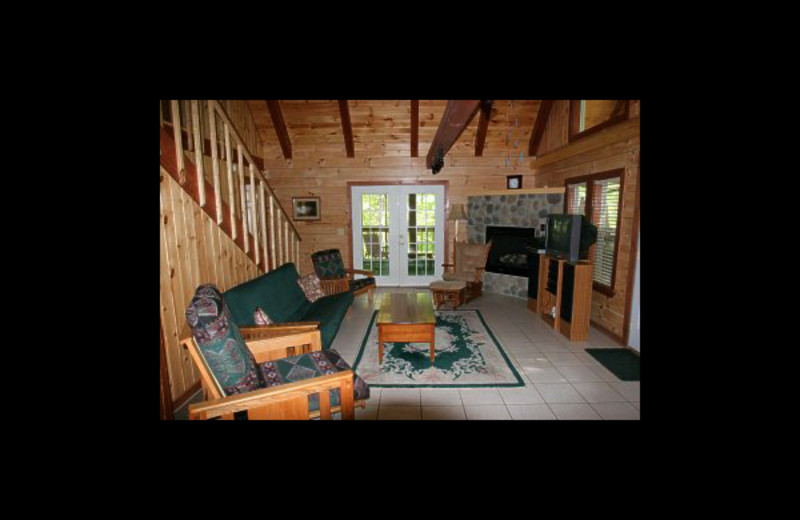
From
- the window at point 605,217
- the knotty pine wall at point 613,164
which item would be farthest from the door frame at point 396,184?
the window at point 605,217

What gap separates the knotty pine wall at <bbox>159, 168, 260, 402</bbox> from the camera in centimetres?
240

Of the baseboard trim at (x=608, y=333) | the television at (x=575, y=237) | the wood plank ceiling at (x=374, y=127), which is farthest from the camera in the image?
the wood plank ceiling at (x=374, y=127)

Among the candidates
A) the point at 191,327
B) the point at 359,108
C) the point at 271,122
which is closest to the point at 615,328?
the point at 191,327

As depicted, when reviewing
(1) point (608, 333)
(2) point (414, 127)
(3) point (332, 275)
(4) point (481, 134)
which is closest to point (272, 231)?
(3) point (332, 275)

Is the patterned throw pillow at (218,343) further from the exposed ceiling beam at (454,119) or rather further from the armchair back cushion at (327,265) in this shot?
the armchair back cushion at (327,265)

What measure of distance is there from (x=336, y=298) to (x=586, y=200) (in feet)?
11.5

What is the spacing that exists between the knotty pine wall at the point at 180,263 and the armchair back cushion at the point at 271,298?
12.8 inches

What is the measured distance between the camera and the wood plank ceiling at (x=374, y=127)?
18.9 feet

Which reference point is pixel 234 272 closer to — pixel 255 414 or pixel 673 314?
pixel 255 414

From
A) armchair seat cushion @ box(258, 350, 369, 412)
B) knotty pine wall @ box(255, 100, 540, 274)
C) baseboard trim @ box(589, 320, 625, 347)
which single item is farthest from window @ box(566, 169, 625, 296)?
armchair seat cushion @ box(258, 350, 369, 412)

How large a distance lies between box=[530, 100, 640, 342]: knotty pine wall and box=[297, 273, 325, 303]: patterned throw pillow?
3443 mm

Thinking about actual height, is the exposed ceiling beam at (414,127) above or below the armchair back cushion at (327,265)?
above

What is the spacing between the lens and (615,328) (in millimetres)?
3861

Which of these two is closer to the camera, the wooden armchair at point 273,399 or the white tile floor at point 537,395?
the wooden armchair at point 273,399
